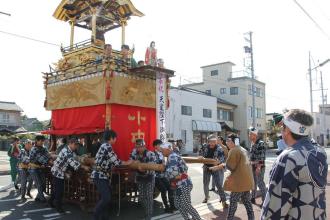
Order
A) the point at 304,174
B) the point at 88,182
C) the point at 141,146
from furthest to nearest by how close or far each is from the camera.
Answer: the point at 88,182 < the point at 141,146 < the point at 304,174

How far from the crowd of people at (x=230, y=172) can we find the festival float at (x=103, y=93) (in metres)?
0.66

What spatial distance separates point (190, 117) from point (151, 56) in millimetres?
26240

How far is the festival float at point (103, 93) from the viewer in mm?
9031

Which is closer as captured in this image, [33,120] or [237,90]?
[237,90]

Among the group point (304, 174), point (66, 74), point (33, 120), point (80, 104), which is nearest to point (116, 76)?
point (80, 104)

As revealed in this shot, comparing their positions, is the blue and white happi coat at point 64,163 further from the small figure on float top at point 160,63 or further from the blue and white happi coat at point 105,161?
the small figure on float top at point 160,63

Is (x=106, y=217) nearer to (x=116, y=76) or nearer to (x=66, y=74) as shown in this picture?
(x=116, y=76)

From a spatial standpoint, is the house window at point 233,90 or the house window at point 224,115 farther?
the house window at point 233,90

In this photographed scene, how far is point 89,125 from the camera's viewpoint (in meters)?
9.48

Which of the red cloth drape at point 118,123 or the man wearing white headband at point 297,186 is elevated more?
the red cloth drape at point 118,123

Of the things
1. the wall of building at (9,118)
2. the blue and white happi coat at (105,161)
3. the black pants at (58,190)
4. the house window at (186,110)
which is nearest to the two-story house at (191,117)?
the house window at (186,110)

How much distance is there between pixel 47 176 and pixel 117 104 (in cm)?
305

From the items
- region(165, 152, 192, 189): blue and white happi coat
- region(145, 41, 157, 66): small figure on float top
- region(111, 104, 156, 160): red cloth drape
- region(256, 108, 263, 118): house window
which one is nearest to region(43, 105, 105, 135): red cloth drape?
region(111, 104, 156, 160): red cloth drape

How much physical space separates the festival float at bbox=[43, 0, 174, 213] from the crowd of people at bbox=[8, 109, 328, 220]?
0.66m
